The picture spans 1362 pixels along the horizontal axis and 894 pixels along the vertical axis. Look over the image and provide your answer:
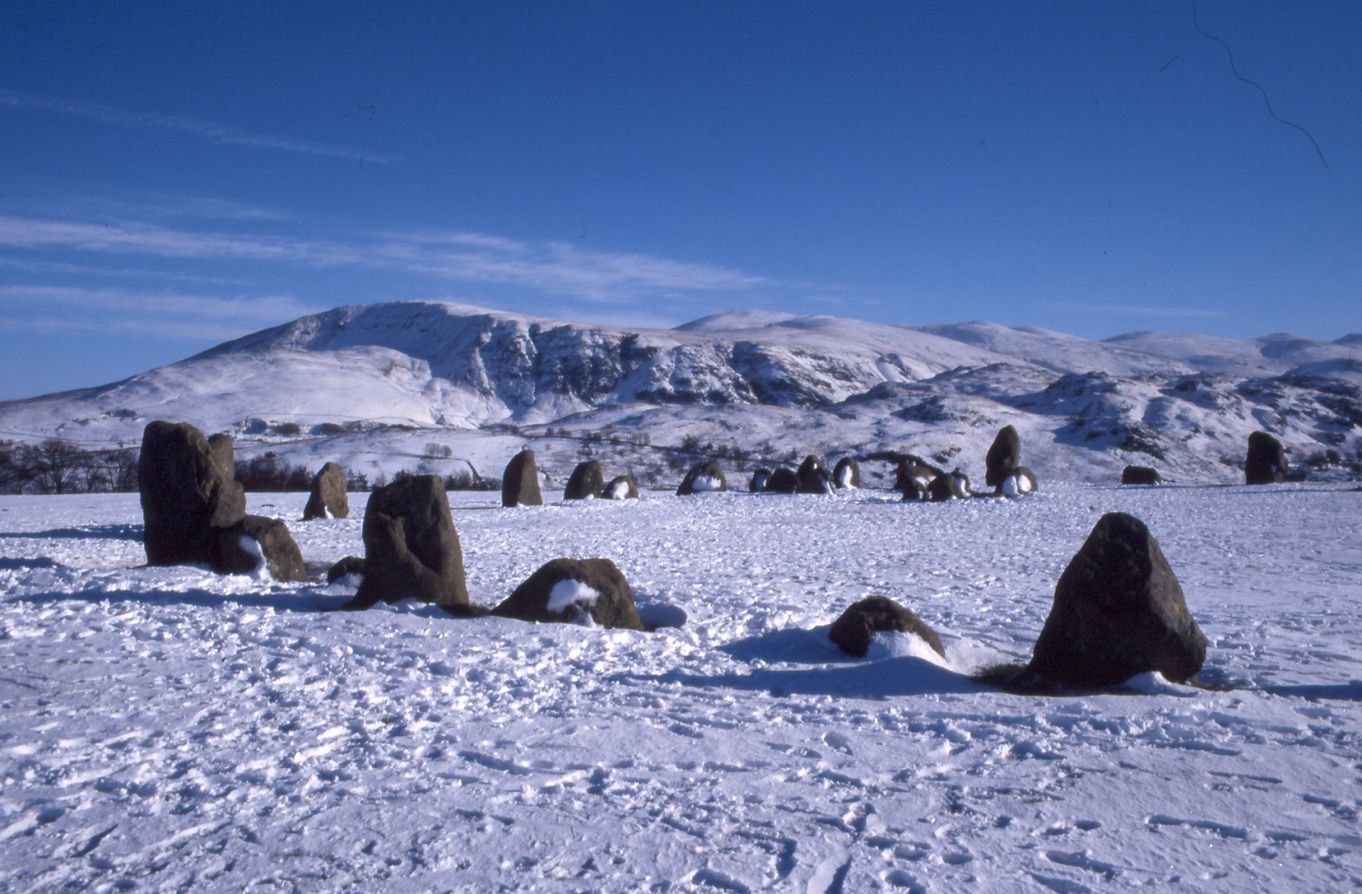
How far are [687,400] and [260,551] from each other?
118302 millimetres

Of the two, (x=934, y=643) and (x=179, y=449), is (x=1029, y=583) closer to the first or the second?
(x=934, y=643)

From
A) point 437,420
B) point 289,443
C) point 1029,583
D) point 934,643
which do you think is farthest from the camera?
point 437,420

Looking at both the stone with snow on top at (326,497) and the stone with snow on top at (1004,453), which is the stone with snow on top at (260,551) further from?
the stone with snow on top at (1004,453)

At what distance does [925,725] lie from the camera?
738cm

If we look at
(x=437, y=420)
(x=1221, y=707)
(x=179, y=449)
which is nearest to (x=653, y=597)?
(x=1221, y=707)

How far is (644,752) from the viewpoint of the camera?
A: 6691mm

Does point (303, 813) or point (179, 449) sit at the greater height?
point (179, 449)

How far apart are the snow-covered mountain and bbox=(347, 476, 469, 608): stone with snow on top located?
3855 centimetres

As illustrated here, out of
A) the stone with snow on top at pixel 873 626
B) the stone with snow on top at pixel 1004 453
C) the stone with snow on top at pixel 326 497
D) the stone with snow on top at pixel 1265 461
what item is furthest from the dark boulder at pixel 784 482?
the stone with snow on top at pixel 873 626

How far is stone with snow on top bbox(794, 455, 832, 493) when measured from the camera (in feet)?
124

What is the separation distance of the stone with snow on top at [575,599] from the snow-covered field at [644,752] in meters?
0.35

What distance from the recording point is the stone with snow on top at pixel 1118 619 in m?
8.62

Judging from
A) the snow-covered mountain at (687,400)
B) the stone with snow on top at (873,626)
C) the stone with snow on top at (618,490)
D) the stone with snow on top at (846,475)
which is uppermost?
the snow-covered mountain at (687,400)

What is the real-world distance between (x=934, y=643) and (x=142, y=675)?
766cm
